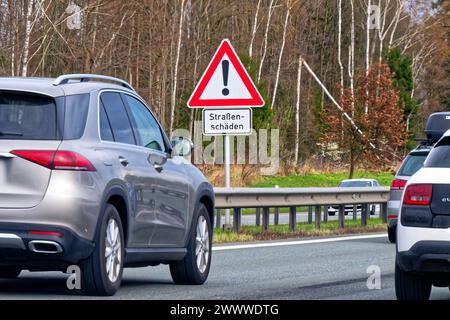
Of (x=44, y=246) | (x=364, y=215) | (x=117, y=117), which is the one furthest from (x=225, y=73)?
(x=44, y=246)

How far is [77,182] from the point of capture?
1005cm

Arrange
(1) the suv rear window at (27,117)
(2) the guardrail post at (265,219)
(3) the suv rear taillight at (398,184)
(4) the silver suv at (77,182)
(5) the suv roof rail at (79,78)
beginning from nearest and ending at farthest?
(4) the silver suv at (77,182), (1) the suv rear window at (27,117), (5) the suv roof rail at (79,78), (3) the suv rear taillight at (398,184), (2) the guardrail post at (265,219)

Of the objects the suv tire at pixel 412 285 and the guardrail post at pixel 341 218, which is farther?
the guardrail post at pixel 341 218

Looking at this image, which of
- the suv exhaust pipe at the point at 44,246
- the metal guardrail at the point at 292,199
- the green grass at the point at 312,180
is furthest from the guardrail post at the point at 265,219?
the green grass at the point at 312,180

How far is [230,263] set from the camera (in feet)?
50.5

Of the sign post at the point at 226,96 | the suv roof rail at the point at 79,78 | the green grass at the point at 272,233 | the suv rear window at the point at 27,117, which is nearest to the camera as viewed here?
the suv rear window at the point at 27,117

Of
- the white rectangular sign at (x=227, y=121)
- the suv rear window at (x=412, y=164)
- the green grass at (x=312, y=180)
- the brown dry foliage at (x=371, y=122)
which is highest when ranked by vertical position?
the white rectangular sign at (x=227, y=121)

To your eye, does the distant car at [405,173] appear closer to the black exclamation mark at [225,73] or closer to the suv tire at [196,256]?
the black exclamation mark at [225,73]

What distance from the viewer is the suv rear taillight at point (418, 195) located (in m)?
9.98

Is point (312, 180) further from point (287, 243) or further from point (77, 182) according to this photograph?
point (77, 182)

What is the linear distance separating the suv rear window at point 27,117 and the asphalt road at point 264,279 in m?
1.22

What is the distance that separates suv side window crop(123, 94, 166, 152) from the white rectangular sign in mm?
7253

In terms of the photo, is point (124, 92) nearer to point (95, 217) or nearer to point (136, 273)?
point (95, 217)

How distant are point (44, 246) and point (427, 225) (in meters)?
2.73
